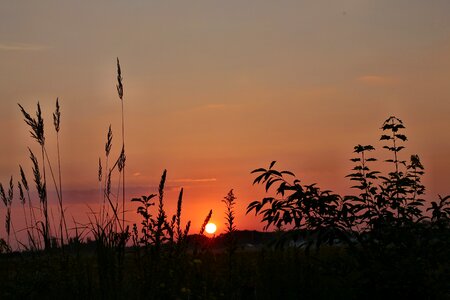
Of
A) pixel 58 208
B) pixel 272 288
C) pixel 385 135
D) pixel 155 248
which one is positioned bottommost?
pixel 272 288

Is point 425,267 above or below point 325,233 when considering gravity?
below

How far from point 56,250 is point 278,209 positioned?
2.63 m

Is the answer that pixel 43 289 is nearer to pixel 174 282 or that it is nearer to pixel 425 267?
pixel 174 282

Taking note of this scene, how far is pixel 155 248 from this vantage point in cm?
591

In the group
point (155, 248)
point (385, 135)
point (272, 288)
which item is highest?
point (385, 135)

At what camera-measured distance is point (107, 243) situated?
5.81 m

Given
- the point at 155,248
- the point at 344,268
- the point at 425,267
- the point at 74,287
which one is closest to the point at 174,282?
Answer: the point at 155,248

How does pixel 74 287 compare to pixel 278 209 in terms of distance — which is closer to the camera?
pixel 74 287

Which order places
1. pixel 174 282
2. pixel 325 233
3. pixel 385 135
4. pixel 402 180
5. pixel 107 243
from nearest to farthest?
pixel 107 243 < pixel 174 282 < pixel 325 233 < pixel 402 180 < pixel 385 135

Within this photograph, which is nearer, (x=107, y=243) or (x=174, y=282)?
(x=107, y=243)

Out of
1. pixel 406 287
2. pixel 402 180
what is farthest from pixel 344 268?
pixel 402 180

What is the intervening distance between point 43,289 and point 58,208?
977 mm

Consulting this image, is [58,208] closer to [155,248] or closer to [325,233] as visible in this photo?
[155,248]

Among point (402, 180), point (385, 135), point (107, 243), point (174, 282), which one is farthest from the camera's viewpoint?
point (385, 135)
